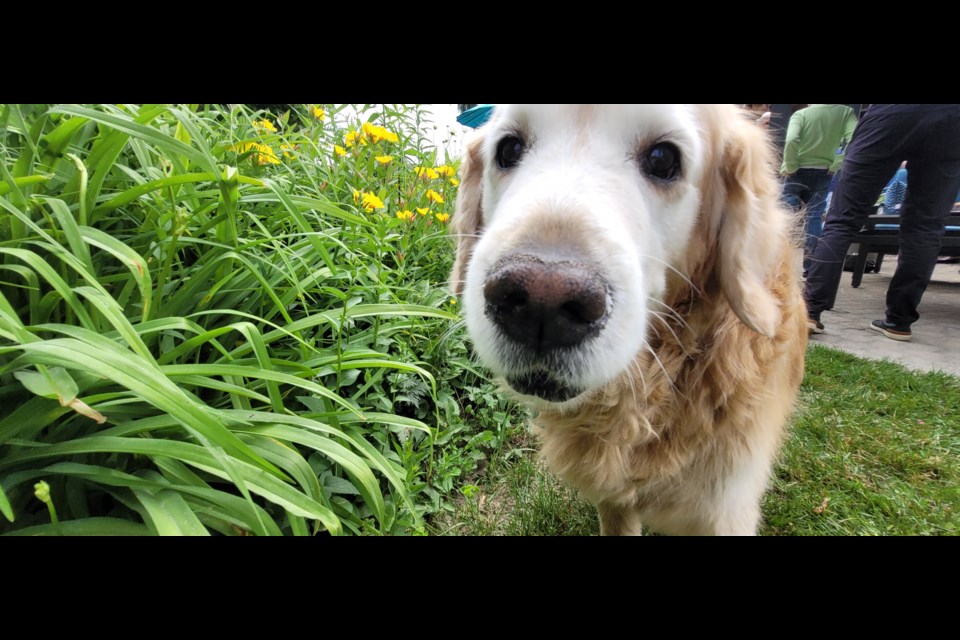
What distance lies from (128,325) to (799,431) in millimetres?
3518

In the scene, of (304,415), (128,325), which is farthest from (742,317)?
(128,325)

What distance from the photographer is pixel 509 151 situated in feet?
Result: 5.35

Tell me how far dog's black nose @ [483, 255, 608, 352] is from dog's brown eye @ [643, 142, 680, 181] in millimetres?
595

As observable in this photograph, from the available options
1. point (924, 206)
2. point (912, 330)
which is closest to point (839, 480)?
point (924, 206)

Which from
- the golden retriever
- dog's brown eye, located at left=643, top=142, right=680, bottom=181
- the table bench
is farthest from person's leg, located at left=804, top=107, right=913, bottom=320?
dog's brown eye, located at left=643, top=142, right=680, bottom=181

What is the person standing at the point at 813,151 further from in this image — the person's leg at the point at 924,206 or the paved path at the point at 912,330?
the paved path at the point at 912,330

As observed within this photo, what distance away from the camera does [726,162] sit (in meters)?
1.68

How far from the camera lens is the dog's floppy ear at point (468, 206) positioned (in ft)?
6.77

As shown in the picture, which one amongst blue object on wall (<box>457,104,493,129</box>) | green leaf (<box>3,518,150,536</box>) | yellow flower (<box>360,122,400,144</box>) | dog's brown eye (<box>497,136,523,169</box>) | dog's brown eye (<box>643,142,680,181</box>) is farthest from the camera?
yellow flower (<box>360,122,400,144</box>)

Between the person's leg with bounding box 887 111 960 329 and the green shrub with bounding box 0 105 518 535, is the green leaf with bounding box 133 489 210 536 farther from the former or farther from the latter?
the person's leg with bounding box 887 111 960 329

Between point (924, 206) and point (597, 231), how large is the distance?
14.8ft

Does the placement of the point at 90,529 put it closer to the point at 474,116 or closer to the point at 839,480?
the point at 474,116

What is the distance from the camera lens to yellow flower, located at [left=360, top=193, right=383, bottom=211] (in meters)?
2.60

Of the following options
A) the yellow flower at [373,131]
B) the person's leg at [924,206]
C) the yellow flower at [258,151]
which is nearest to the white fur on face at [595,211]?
the yellow flower at [258,151]
